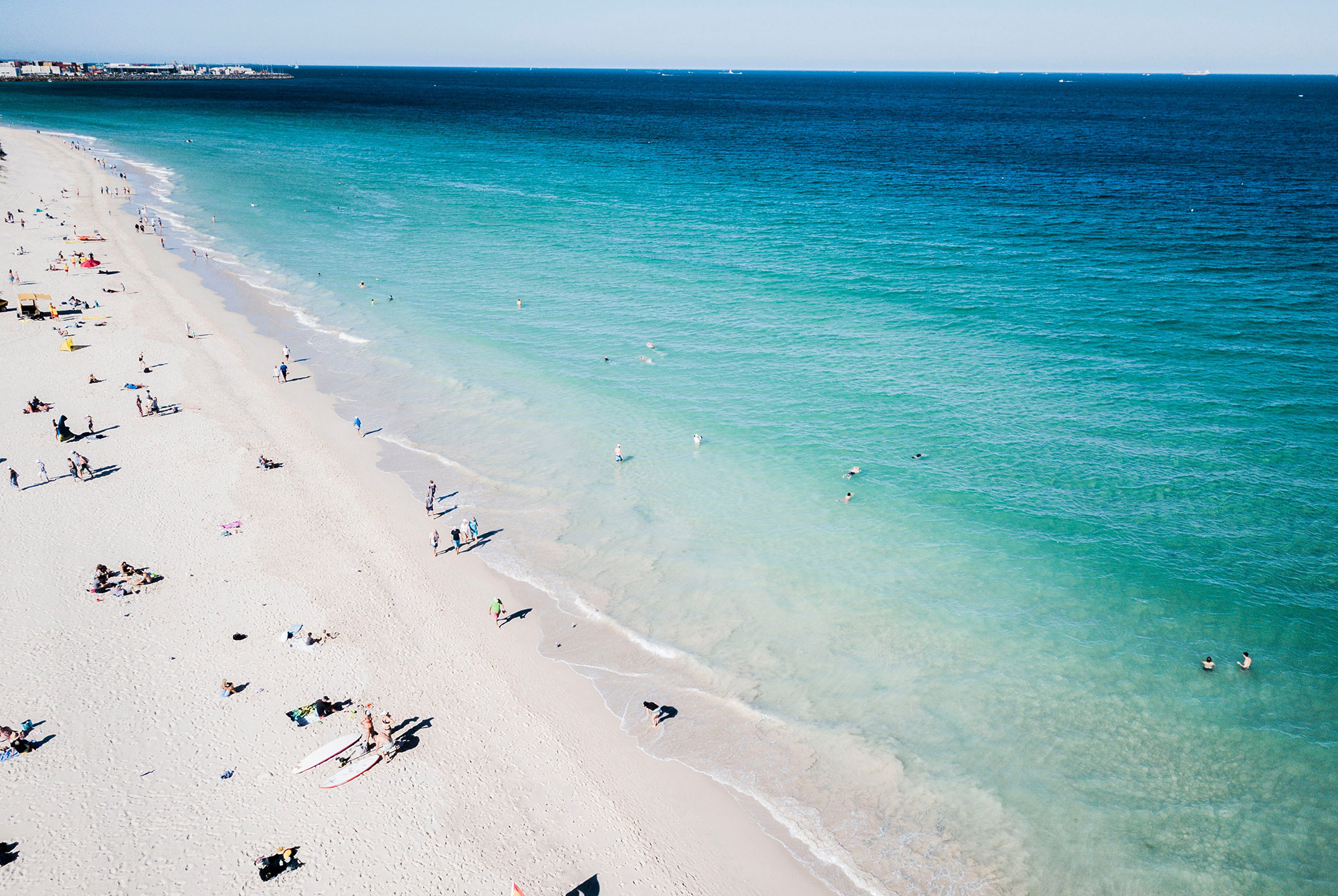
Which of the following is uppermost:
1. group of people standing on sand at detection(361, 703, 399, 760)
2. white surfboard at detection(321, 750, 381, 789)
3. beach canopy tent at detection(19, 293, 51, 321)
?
beach canopy tent at detection(19, 293, 51, 321)

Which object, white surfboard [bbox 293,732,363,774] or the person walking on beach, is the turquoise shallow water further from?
white surfboard [bbox 293,732,363,774]

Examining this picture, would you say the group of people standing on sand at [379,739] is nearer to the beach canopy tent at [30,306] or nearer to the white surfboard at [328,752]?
the white surfboard at [328,752]

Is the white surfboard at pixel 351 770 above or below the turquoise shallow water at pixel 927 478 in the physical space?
below

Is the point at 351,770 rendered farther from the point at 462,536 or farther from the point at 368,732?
the point at 462,536

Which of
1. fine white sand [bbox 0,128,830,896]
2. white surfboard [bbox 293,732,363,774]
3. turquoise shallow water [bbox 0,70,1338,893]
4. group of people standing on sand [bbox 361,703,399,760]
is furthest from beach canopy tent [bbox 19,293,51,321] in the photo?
group of people standing on sand [bbox 361,703,399,760]

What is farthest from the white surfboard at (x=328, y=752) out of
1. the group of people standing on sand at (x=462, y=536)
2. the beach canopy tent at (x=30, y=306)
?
the beach canopy tent at (x=30, y=306)

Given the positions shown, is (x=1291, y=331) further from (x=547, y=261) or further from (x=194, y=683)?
(x=194, y=683)
